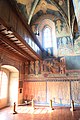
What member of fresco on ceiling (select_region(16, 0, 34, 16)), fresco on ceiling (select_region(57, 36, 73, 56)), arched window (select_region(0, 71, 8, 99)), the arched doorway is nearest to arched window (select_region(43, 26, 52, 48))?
fresco on ceiling (select_region(57, 36, 73, 56))

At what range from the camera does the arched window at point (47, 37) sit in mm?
11948

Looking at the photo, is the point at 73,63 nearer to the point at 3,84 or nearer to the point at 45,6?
the point at 45,6

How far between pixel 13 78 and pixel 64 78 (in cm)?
439

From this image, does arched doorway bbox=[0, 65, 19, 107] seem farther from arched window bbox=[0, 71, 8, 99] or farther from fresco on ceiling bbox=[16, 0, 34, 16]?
fresco on ceiling bbox=[16, 0, 34, 16]

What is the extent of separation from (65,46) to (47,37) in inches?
79.6

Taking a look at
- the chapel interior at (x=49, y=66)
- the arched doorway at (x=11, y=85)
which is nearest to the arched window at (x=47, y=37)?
the chapel interior at (x=49, y=66)

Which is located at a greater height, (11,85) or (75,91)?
(11,85)

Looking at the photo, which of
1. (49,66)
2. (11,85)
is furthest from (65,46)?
(11,85)

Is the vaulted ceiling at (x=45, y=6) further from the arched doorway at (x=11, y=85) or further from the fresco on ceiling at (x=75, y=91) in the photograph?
the fresco on ceiling at (x=75, y=91)

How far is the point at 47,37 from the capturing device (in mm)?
12250

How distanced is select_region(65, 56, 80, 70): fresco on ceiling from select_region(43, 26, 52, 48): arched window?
7.39 feet

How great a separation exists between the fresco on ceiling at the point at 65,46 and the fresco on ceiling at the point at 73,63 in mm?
481

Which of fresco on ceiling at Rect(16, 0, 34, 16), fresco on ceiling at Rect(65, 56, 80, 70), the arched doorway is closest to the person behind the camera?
fresco on ceiling at Rect(16, 0, 34, 16)

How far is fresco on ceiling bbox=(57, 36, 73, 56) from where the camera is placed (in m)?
11.2
